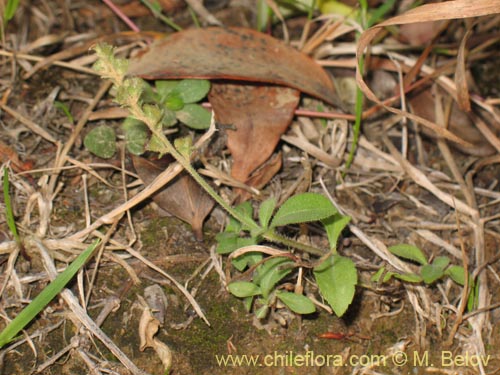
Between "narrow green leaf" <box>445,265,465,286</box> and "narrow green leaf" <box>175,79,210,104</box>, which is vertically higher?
"narrow green leaf" <box>175,79,210,104</box>

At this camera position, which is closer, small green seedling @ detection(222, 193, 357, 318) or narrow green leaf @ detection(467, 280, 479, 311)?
small green seedling @ detection(222, 193, 357, 318)

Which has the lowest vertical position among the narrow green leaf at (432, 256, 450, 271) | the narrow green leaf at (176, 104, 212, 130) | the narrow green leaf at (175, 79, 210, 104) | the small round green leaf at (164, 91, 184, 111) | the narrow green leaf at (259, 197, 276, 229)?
the narrow green leaf at (432, 256, 450, 271)

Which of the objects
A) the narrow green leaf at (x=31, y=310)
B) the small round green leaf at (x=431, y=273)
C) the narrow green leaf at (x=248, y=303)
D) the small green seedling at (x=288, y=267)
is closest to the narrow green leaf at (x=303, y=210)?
the small green seedling at (x=288, y=267)

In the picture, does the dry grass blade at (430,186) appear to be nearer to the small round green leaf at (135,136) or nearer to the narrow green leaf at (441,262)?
the narrow green leaf at (441,262)

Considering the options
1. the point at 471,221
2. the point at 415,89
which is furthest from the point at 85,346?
the point at 415,89

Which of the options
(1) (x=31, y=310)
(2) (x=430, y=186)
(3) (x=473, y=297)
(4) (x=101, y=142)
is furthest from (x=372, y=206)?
(1) (x=31, y=310)

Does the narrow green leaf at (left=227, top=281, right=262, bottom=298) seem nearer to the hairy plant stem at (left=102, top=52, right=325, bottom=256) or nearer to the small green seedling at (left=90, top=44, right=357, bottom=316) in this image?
the small green seedling at (left=90, top=44, right=357, bottom=316)

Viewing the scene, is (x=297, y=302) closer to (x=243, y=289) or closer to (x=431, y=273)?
(x=243, y=289)

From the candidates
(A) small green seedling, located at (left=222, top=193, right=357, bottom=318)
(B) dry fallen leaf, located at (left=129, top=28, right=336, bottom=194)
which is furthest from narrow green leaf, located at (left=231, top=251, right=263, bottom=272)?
(B) dry fallen leaf, located at (left=129, top=28, right=336, bottom=194)
